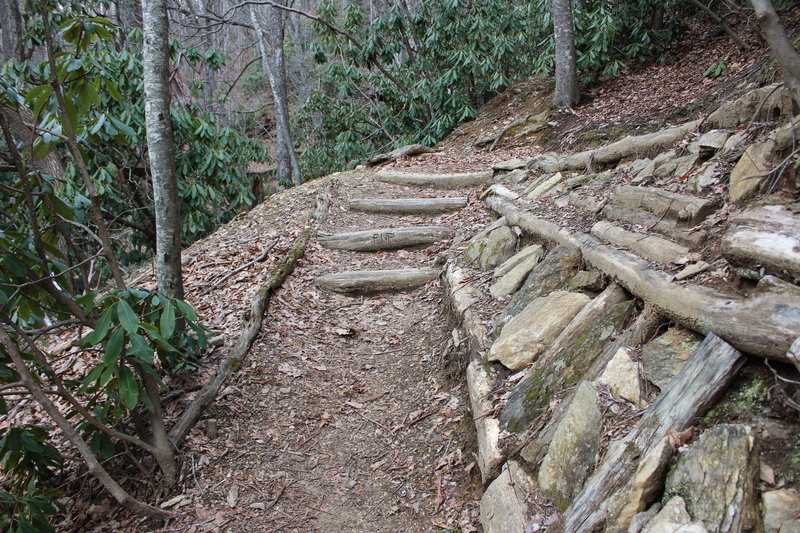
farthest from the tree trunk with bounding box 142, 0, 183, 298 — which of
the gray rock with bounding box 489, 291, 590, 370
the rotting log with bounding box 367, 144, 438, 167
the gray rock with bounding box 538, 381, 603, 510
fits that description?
the rotting log with bounding box 367, 144, 438, 167

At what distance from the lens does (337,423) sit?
363 centimetres

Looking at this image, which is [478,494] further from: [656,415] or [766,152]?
[766,152]

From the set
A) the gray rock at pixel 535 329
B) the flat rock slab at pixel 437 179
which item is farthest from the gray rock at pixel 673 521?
the flat rock slab at pixel 437 179

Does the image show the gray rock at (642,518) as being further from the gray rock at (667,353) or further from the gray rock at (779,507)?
the gray rock at (667,353)

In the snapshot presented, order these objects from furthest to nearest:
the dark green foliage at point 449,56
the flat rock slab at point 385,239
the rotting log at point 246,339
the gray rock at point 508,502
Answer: the dark green foliage at point 449,56, the flat rock slab at point 385,239, the rotting log at point 246,339, the gray rock at point 508,502

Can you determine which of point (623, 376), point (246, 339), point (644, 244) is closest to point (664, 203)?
point (644, 244)

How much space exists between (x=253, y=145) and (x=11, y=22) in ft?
19.0

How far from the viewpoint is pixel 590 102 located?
9.15 m

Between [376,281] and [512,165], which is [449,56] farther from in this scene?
[376,281]

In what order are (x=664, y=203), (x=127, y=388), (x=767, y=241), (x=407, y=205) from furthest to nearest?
(x=407, y=205) → (x=664, y=203) → (x=127, y=388) → (x=767, y=241)

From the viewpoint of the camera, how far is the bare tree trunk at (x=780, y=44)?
278 centimetres

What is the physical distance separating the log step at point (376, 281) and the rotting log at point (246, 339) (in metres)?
0.43

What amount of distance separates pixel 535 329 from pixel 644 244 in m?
0.76

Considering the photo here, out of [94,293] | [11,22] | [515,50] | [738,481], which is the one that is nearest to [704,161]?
[738,481]
